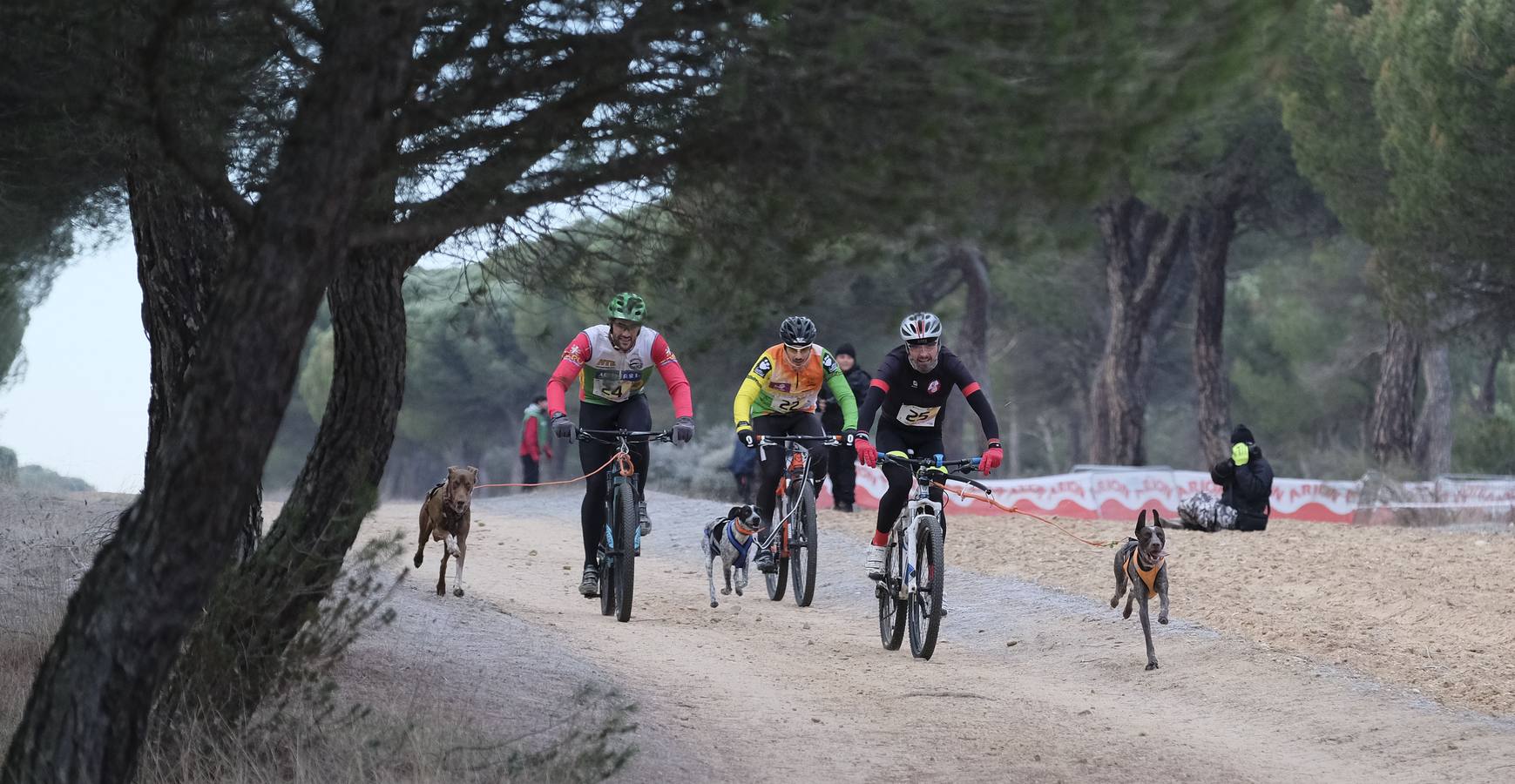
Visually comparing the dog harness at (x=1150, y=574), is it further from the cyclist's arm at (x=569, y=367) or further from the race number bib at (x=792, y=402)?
the cyclist's arm at (x=569, y=367)

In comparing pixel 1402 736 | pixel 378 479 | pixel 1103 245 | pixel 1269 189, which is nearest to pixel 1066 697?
pixel 1402 736

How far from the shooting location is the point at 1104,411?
35.7 m

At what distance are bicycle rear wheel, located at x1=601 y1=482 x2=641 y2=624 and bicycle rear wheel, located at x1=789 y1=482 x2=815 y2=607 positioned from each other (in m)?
1.39

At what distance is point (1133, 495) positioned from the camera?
25.6 m

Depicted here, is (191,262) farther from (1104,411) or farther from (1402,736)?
(1104,411)

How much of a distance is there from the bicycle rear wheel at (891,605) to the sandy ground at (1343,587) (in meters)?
2.06

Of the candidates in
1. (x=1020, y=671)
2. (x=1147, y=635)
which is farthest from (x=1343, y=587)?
(x=1020, y=671)

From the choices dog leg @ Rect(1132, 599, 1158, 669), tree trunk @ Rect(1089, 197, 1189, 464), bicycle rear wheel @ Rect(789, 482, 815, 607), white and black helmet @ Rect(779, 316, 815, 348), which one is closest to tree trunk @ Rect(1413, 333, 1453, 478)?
tree trunk @ Rect(1089, 197, 1189, 464)

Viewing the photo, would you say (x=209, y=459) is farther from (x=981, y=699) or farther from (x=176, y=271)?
(x=981, y=699)

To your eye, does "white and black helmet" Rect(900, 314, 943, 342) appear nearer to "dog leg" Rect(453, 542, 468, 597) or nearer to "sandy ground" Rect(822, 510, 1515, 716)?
"sandy ground" Rect(822, 510, 1515, 716)

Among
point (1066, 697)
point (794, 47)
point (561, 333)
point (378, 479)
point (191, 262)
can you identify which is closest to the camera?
→ point (794, 47)

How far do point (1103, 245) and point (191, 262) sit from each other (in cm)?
2884

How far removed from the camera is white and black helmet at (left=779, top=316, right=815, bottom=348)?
11.1m

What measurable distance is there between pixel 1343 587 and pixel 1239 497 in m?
4.66
